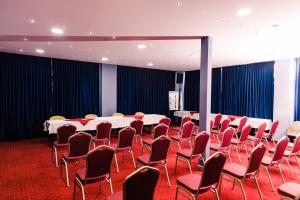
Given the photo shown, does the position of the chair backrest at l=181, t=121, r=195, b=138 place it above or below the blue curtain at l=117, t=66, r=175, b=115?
below

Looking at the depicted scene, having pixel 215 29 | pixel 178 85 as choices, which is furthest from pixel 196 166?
pixel 178 85

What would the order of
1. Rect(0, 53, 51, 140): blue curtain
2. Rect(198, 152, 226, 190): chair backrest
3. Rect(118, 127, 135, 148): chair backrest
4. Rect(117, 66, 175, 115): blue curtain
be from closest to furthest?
Rect(198, 152, 226, 190): chair backrest, Rect(118, 127, 135, 148): chair backrest, Rect(0, 53, 51, 140): blue curtain, Rect(117, 66, 175, 115): blue curtain

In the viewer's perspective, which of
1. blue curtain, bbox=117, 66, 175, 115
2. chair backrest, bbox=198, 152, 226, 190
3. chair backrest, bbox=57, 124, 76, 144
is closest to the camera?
chair backrest, bbox=198, 152, 226, 190

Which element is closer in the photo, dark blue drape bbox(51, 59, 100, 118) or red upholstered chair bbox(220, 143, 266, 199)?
red upholstered chair bbox(220, 143, 266, 199)

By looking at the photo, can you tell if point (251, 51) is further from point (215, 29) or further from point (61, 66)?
point (61, 66)

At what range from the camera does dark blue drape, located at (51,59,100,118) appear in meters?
9.26

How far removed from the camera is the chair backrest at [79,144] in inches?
148

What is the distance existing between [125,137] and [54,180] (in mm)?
1707

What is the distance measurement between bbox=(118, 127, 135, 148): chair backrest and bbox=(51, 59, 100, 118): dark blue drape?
5892 mm

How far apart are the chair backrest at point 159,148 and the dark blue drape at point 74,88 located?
277 inches

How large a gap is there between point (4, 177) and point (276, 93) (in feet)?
32.7

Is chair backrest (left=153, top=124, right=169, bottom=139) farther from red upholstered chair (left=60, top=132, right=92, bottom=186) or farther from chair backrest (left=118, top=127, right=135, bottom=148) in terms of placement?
red upholstered chair (left=60, top=132, right=92, bottom=186)

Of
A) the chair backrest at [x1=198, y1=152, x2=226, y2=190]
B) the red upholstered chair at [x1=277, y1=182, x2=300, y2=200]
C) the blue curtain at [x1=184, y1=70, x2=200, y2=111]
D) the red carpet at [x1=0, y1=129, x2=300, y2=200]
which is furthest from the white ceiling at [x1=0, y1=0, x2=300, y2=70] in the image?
the blue curtain at [x1=184, y1=70, x2=200, y2=111]

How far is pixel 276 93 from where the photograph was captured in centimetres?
876
